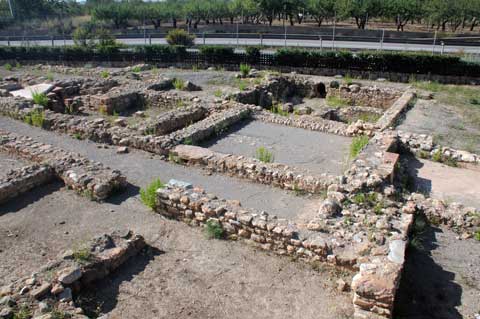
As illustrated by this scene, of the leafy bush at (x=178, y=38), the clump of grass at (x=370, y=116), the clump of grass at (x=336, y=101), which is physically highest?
the leafy bush at (x=178, y=38)

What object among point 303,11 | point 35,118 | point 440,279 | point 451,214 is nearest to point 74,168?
point 35,118

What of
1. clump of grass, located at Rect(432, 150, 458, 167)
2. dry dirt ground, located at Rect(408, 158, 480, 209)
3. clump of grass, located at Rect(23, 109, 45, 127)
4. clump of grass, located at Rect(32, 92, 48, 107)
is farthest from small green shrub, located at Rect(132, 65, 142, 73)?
clump of grass, located at Rect(432, 150, 458, 167)

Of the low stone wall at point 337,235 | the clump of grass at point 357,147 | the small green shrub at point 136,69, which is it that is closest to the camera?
the low stone wall at point 337,235

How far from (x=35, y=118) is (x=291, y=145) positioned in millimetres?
8293

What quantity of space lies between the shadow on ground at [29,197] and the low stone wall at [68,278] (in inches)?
121

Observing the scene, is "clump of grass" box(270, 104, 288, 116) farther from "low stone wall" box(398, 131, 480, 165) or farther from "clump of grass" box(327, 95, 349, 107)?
"low stone wall" box(398, 131, 480, 165)

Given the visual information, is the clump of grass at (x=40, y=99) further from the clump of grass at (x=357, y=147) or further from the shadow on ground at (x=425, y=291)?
the shadow on ground at (x=425, y=291)

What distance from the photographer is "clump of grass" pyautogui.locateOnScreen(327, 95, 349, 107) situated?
1819 centimetres

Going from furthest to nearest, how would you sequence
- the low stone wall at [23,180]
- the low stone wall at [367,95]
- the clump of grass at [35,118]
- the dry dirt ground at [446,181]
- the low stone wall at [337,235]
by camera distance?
the low stone wall at [367,95]
the clump of grass at [35,118]
the dry dirt ground at [446,181]
the low stone wall at [23,180]
the low stone wall at [337,235]

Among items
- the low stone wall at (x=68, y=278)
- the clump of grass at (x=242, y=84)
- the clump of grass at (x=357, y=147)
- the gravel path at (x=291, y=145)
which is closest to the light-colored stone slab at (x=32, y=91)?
the clump of grass at (x=242, y=84)

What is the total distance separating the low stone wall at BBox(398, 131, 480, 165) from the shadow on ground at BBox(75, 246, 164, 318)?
7.87 meters

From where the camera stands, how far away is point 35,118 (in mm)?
13375

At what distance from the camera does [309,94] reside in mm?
20156

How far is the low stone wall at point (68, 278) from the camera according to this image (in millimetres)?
5273
